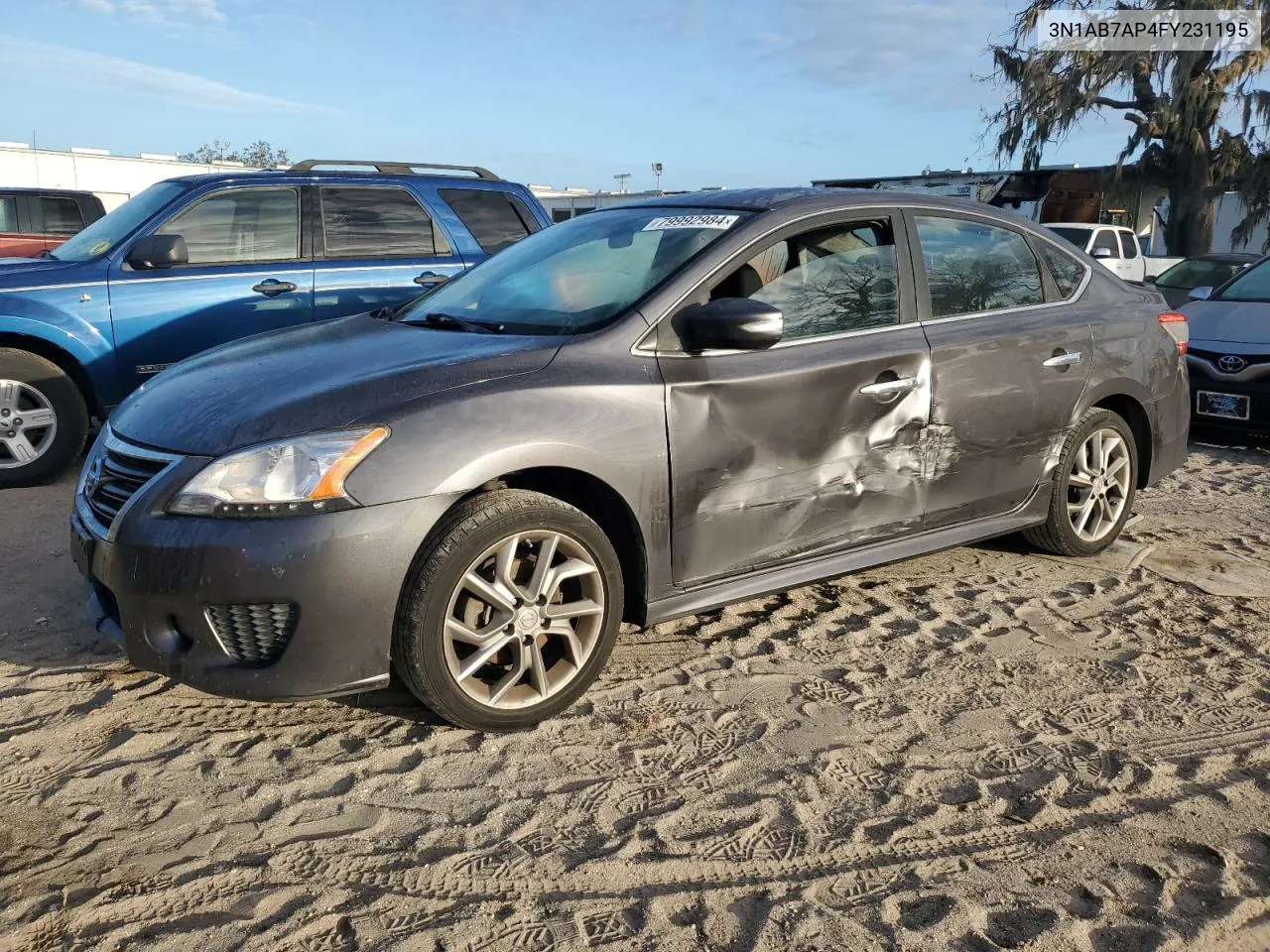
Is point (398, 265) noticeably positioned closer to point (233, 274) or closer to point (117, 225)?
point (233, 274)

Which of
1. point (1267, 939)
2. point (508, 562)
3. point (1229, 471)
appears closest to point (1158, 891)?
point (1267, 939)

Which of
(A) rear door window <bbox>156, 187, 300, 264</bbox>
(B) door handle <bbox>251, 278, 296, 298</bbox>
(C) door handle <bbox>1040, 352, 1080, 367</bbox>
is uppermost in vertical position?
(A) rear door window <bbox>156, 187, 300, 264</bbox>

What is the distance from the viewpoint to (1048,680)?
151 inches

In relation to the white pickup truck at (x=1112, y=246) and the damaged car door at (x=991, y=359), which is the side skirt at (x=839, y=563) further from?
the white pickup truck at (x=1112, y=246)

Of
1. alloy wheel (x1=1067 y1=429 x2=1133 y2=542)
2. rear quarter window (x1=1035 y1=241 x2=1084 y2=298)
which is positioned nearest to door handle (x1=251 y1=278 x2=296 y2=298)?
rear quarter window (x1=1035 y1=241 x2=1084 y2=298)

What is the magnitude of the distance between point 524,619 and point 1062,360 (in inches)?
108

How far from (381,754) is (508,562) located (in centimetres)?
68

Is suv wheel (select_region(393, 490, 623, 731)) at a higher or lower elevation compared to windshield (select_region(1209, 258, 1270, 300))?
lower

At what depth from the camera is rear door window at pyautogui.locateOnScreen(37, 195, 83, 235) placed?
13.0 m

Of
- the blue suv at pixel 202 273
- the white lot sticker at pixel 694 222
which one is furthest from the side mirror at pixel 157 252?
the white lot sticker at pixel 694 222

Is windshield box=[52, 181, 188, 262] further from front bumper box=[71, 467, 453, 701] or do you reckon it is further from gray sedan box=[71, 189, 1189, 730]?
front bumper box=[71, 467, 453, 701]

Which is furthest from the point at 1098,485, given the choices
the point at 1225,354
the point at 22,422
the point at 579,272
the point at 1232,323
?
the point at 22,422

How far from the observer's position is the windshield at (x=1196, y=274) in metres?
14.8

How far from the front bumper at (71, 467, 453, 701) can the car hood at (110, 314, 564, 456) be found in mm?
262
